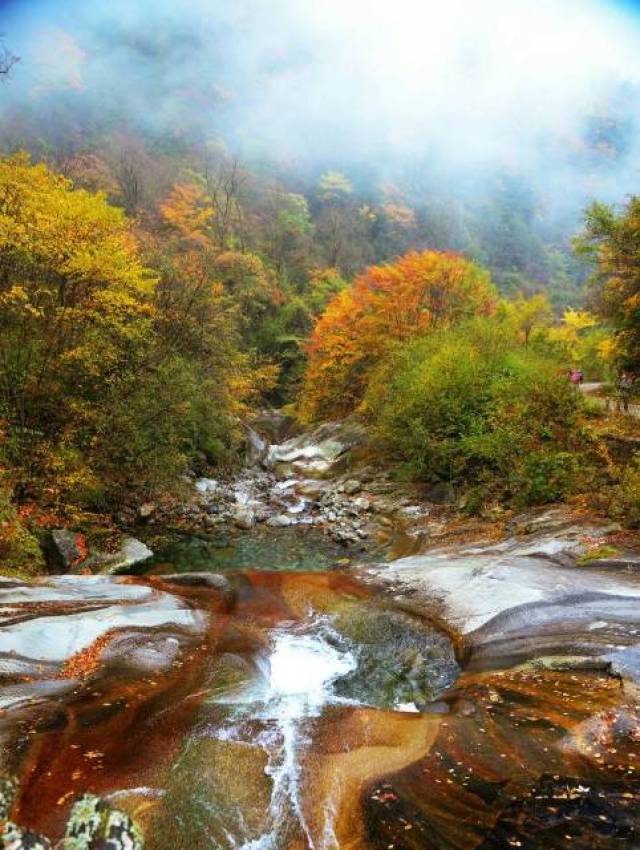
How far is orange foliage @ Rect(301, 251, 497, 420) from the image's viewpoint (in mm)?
28703

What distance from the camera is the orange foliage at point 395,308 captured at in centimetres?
2870

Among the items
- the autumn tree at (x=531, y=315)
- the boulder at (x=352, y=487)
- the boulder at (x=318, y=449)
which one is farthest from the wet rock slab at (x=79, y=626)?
the autumn tree at (x=531, y=315)

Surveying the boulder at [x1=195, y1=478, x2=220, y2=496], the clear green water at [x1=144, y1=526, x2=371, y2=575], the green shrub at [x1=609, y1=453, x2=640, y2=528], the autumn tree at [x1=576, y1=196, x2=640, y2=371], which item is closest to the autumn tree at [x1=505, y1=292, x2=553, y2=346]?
the autumn tree at [x1=576, y1=196, x2=640, y2=371]

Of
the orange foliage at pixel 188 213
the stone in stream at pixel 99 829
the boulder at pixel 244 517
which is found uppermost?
the orange foliage at pixel 188 213

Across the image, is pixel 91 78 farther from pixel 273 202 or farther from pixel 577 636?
pixel 577 636

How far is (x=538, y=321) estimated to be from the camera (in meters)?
39.8

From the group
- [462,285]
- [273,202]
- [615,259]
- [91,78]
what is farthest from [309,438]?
[91,78]

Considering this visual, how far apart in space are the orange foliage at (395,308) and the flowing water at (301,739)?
21.3 meters

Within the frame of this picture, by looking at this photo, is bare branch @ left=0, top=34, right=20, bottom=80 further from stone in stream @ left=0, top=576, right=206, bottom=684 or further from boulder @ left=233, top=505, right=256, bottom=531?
boulder @ left=233, top=505, right=256, bottom=531

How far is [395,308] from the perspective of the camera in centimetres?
2891

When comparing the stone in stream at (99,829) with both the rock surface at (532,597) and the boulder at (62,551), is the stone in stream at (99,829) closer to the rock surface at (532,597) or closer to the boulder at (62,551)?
the rock surface at (532,597)

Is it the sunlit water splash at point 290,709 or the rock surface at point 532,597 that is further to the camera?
the rock surface at point 532,597

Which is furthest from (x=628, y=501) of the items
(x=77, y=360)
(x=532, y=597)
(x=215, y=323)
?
(x=215, y=323)

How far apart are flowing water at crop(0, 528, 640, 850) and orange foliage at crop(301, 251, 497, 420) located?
21.3m
